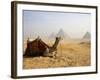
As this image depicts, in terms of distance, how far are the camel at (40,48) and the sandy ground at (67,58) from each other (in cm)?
3

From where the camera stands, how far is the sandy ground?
6.84 feet

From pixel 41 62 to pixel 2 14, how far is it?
515mm

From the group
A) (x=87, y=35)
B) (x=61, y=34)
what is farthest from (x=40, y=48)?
(x=87, y=35)

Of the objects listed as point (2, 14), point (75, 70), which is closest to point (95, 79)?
point (75, 70)

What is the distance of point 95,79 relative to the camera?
2.36m

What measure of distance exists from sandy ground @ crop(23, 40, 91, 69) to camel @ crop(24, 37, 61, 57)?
34mm

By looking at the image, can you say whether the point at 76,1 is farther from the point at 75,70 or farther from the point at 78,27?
the point at 75,70

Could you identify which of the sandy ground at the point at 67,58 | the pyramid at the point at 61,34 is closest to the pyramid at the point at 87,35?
the sandy ground at the point at 67,58

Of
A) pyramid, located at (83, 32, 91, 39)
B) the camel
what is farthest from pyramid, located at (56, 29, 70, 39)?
pyramid, located at (83, 32, 91, 39)

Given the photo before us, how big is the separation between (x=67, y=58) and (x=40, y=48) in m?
0.28

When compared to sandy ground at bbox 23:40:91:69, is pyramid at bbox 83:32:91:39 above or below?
above

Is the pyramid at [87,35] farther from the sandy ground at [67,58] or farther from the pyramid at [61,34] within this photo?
the pyramid at [61,34]

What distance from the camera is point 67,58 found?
2.22 meters

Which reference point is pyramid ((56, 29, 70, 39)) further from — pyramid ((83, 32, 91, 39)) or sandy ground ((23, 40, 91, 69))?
pyramid ((83, 32, 91, 39))
